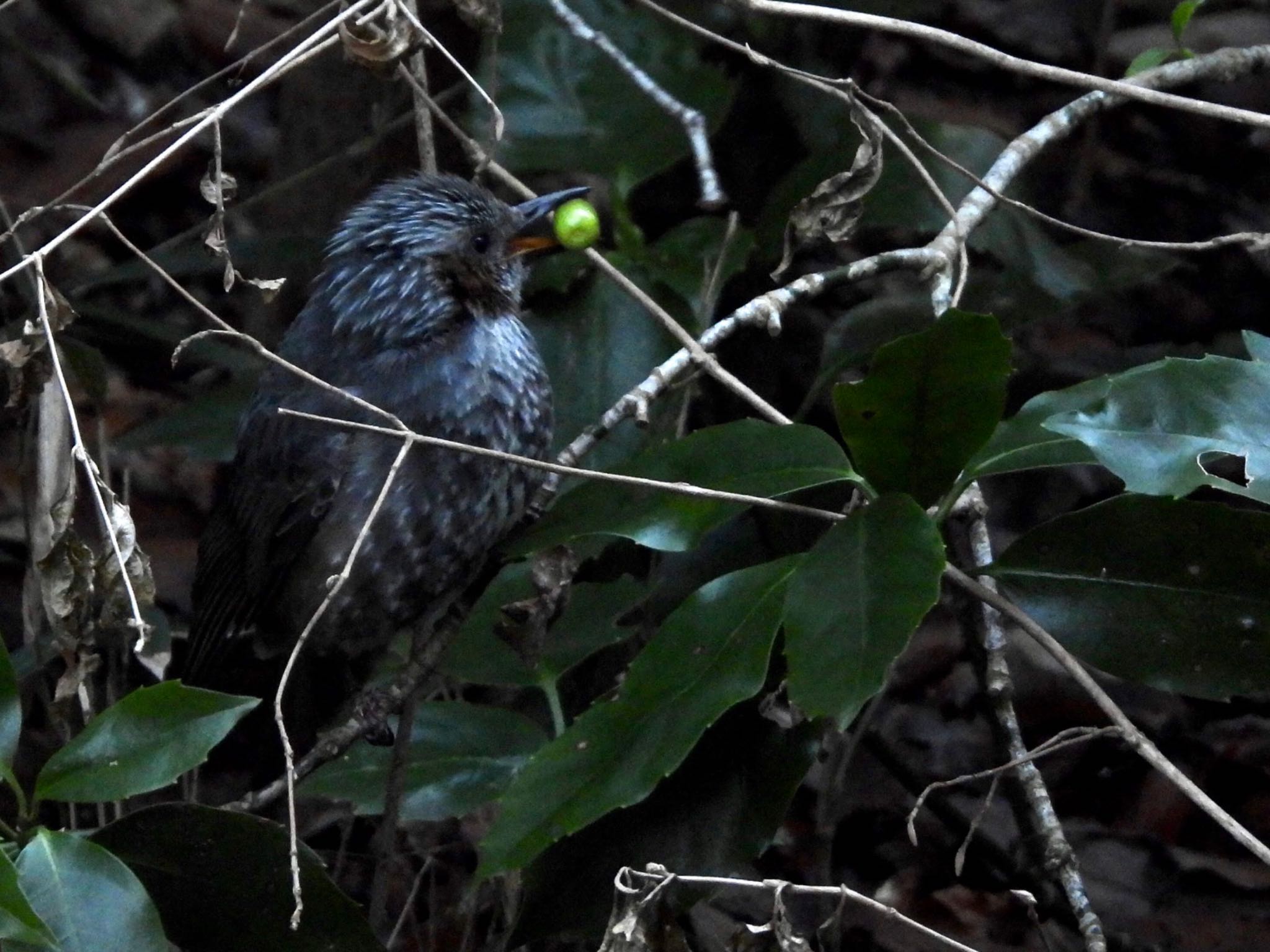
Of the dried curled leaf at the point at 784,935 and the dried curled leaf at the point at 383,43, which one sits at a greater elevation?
the dried curled leaf at the point at 383,43

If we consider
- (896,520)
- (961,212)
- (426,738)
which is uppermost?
(961,212)

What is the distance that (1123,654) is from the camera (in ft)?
7.32

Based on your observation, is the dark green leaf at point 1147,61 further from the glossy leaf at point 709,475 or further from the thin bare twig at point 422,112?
the thin bare twig at point 422,112

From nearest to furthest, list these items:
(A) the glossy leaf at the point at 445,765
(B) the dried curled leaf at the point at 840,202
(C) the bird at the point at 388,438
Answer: (B) the dried curled leaf at the point at 840,202
(A) the glossy leaf at the point at 445,765
(C) the bird at the point at 388,438

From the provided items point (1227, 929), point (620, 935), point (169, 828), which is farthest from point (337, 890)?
point (1227, 929)

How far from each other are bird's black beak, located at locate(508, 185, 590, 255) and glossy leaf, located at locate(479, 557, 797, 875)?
1.25m

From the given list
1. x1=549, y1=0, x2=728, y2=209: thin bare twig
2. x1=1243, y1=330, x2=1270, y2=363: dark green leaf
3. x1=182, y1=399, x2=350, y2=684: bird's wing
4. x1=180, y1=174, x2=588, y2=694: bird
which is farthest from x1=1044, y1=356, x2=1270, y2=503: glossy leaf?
x1=182, y1=399, x2=350, y2=684: bird's wing

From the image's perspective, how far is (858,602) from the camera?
2.06m

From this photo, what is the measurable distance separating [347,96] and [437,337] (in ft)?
4.61

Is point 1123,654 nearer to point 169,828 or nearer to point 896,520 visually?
point 896,520

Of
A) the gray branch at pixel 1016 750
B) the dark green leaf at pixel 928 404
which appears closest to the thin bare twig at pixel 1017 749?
the gray branch at pixel 1016 750

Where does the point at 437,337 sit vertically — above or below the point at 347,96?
below

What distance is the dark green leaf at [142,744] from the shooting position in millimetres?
2098

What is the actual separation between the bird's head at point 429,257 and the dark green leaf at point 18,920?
5.12ft
